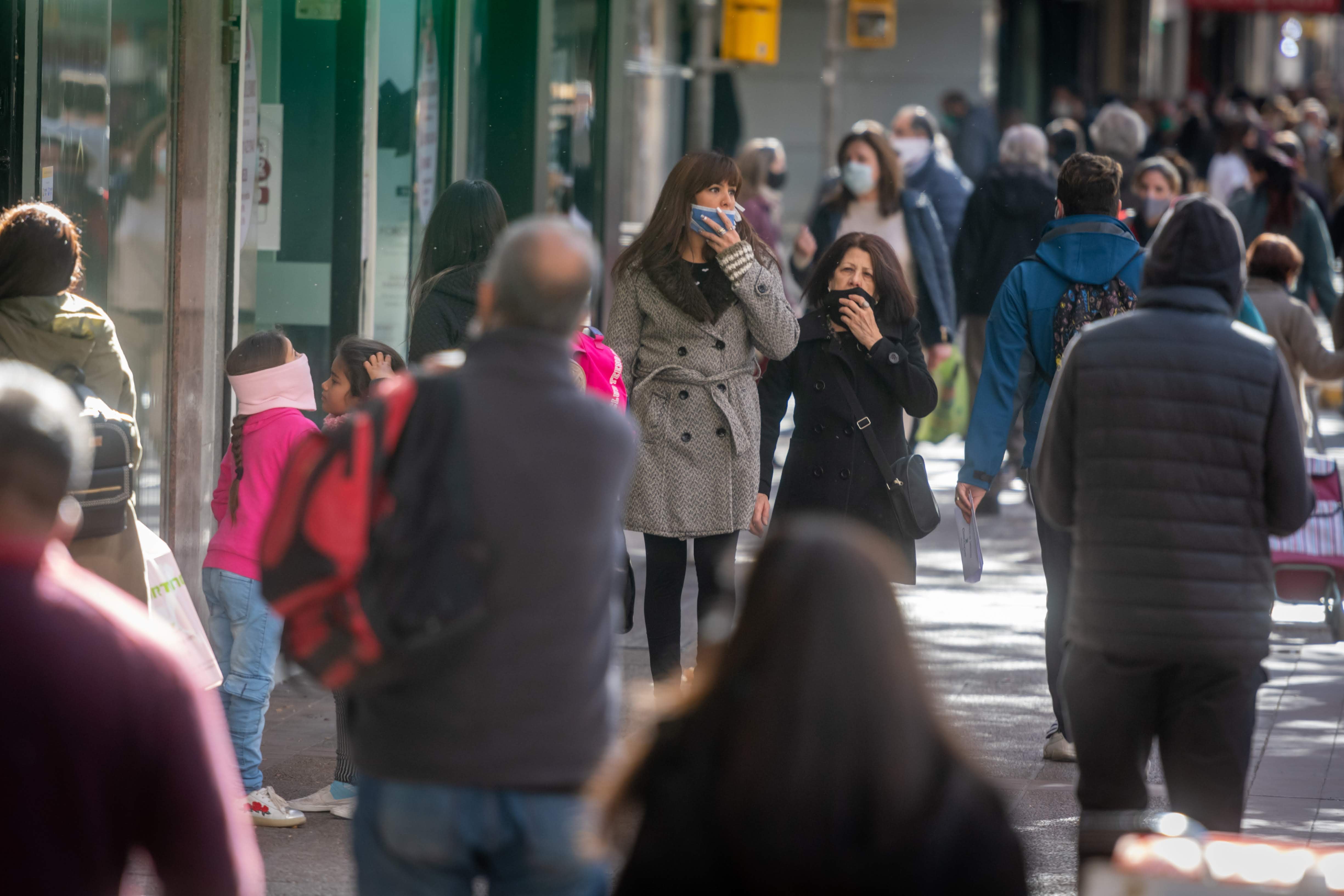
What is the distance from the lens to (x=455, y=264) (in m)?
6.02

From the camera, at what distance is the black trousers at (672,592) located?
6.46 m

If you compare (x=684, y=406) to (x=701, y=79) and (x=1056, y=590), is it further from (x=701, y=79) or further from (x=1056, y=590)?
(x=701, y=79)

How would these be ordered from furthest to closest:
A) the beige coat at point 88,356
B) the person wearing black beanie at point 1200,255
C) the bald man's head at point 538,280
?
the beige coat at point 88,356, the person wearing black beanie at point 1200,255, the bald man's head at point 538,280

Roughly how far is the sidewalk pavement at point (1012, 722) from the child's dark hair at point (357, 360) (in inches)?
32.6

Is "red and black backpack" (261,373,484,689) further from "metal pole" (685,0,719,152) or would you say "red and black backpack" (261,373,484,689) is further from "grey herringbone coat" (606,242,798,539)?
"metal pole" (685,0,719,152)

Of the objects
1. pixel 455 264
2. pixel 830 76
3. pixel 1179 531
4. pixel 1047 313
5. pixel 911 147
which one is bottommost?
pixel 1179 531

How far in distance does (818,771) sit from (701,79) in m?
12.2

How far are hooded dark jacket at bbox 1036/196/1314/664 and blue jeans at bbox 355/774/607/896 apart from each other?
4.87 ft

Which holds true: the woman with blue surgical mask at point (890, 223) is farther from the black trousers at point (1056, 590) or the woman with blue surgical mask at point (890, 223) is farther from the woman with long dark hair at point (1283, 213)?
the black trousers at point (1056, 590)

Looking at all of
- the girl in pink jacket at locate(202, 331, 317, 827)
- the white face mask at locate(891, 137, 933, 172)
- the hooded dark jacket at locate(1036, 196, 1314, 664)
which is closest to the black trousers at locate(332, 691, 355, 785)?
the girl in pink jacket at locate(202, 331, 317, 827)

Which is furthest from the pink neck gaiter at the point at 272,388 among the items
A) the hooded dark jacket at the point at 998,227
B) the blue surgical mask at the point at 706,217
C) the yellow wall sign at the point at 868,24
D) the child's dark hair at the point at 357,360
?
the yellow wall sign at the point at 868,24

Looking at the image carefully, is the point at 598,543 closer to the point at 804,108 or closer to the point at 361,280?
the point at 361,280

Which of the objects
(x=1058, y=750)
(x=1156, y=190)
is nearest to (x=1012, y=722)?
(x=1058, y=750)

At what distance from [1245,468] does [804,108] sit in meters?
20.6
